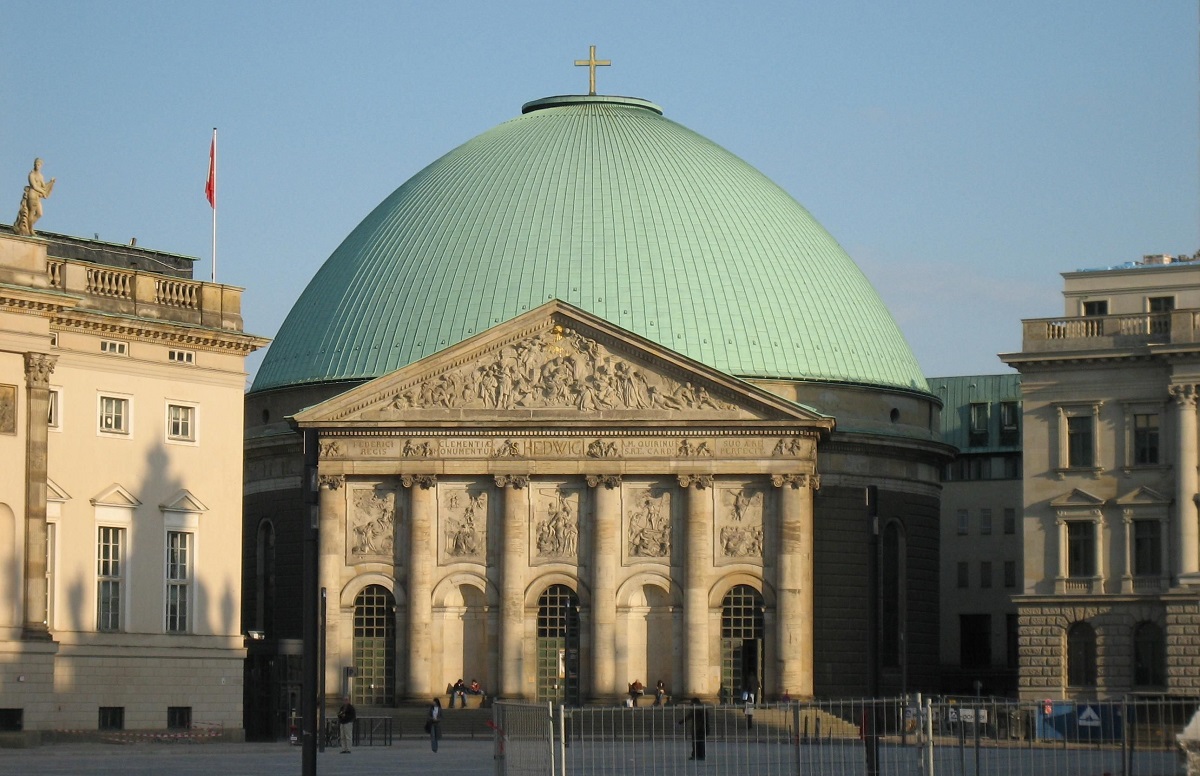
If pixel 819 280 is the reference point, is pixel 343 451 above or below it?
below

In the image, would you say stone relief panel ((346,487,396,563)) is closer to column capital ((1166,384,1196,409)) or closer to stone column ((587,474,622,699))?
stone column ((587,474,622,699))

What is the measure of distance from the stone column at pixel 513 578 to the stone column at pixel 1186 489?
22037mm

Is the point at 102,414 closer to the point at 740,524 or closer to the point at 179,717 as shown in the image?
the point at 179,717

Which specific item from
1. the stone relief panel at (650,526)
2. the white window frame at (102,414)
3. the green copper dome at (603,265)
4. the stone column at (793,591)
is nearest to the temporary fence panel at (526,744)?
the white window frame at (102,414)

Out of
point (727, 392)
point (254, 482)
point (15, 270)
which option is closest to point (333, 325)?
point (254, 482)

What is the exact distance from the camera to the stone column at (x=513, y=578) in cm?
8138

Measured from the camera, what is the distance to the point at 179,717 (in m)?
64.2

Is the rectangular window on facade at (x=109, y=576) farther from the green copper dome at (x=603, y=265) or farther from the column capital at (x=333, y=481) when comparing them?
the green copper dome at (x=603, y=265)

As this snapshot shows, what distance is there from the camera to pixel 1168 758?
32.8 metres

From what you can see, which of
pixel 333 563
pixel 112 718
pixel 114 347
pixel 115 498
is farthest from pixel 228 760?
pixel 333 563

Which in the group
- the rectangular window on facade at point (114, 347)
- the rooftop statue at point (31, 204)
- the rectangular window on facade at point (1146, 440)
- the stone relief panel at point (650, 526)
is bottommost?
the stone relief panel at point (650, 526)

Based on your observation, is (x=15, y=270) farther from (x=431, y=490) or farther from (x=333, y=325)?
(x=333, y=325)

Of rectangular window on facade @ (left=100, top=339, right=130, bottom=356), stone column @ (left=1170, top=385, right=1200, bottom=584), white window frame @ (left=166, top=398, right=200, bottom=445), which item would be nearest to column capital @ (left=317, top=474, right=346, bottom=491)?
white window frame @ (left=166, top=398, right=200, bottom=445)

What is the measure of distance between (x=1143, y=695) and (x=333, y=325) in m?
35.6
